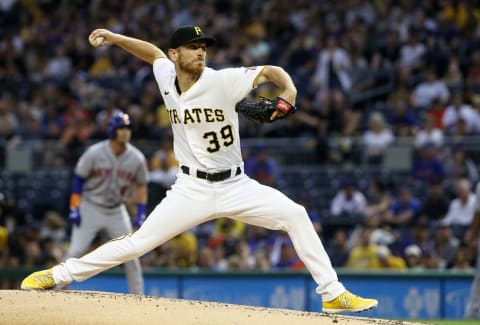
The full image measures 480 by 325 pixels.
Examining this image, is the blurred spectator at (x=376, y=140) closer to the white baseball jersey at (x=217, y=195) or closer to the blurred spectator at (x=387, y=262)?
the blurred spectator at (x=387, y=262)

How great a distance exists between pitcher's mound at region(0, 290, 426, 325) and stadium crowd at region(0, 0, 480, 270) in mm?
5959

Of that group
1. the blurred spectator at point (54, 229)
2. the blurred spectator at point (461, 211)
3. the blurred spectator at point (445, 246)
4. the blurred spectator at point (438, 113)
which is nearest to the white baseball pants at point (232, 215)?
the blurred spectator at point (445, 246)

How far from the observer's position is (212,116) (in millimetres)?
6465

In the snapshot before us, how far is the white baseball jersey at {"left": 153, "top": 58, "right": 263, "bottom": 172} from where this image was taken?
6445 millimetres

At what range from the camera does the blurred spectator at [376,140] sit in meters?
14.2

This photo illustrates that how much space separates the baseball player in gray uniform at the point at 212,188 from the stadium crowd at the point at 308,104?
582 cm

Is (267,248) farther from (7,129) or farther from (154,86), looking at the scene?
(7,129)

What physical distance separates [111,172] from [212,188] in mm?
3446

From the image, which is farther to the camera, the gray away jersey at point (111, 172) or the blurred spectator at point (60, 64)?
the blurred spectator at point (60, 64)

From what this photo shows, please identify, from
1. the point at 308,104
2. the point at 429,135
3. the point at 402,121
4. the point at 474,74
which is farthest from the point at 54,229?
the point at 474,74

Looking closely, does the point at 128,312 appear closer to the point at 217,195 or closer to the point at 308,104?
the point at 217,195

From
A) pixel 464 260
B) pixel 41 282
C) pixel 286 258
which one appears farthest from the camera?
pixel 286 258

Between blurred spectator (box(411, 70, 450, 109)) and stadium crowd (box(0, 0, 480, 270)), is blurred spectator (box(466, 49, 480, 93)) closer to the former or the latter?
stadium crowd (box(0, 0, 480, 270))

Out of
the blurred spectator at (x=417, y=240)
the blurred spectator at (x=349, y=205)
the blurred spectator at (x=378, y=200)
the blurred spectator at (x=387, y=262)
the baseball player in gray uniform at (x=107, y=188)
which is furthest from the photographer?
the blurred spectator at (x=349, y=205)
